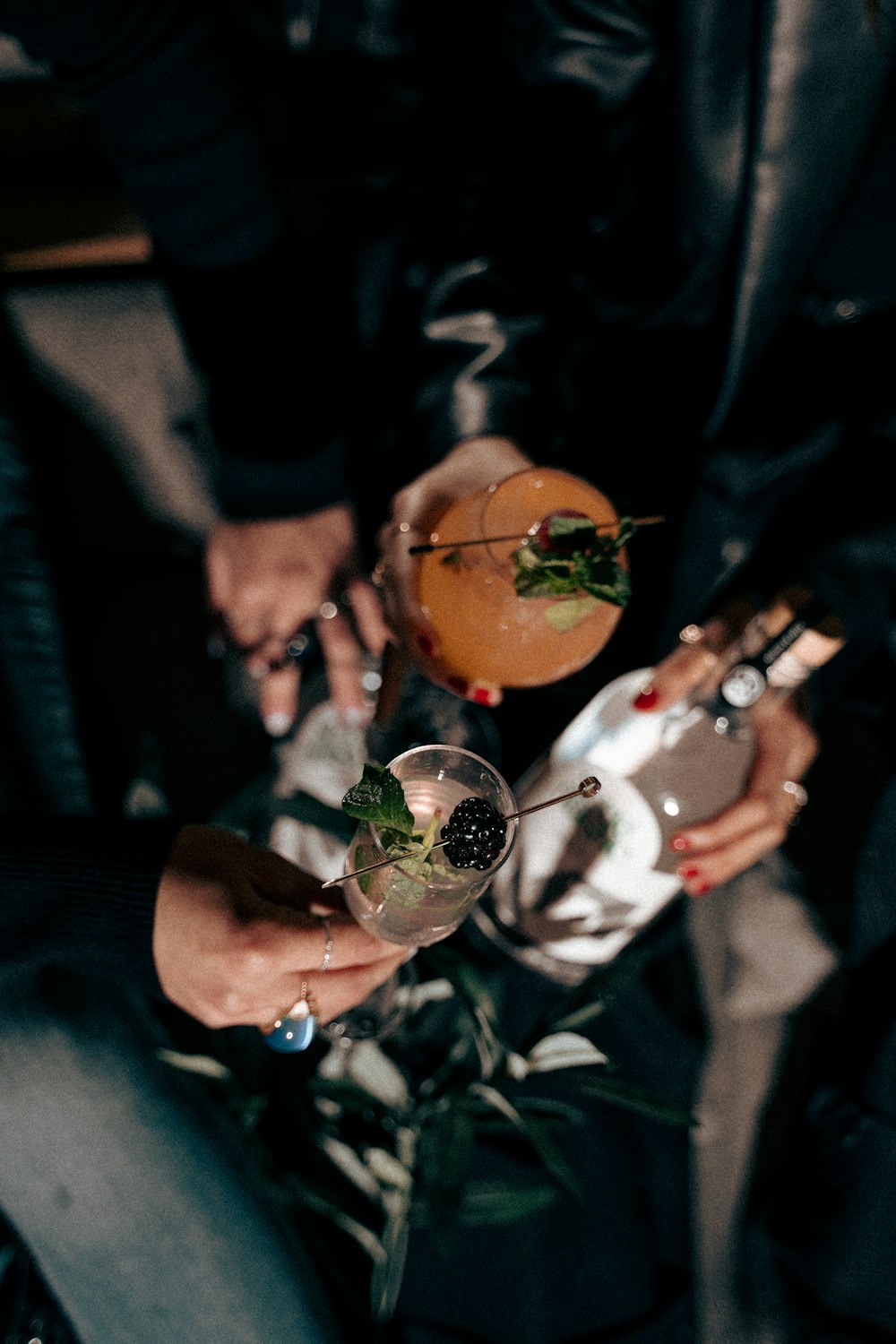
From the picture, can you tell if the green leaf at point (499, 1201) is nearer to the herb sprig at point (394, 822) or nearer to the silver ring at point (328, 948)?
the silver ring at point (328, 948)

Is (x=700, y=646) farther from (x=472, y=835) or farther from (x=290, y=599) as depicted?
(x=290, y=599)

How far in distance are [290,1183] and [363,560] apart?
0.98m

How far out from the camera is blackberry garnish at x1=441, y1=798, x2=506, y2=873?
58 centimetres

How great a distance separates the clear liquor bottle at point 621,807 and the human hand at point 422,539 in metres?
0.16

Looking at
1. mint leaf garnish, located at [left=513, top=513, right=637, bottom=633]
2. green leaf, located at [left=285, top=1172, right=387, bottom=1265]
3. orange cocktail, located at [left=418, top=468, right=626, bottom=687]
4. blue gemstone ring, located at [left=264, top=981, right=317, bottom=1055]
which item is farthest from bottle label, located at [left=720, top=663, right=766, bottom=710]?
green leaf, located at [left=285, top=1172, right=387, bottom=1265]

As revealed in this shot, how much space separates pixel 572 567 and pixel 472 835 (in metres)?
0.25

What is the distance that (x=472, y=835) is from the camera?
579 mm

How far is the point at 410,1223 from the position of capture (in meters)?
0.91

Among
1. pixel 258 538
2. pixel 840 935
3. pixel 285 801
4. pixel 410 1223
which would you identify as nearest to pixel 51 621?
pixel 258 538

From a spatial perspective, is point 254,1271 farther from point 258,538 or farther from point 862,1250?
point 258,538

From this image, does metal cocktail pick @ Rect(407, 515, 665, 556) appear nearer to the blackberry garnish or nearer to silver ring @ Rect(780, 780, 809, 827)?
the blackberry garnish

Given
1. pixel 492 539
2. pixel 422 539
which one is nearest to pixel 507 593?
pixel 492 539

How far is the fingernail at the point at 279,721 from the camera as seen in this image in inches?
48.3

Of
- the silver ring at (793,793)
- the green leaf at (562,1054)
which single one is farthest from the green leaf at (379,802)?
the silver ring at (793,793)
